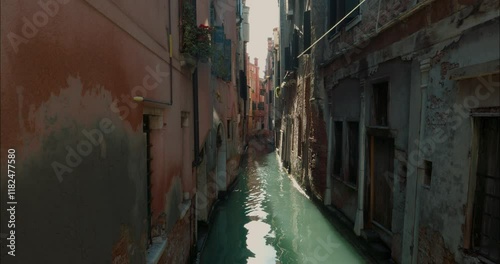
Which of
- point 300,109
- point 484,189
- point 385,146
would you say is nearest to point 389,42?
point 385,146

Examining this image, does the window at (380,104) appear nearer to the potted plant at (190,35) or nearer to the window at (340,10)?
the window at (340,10)

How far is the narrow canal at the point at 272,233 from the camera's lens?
659 centimetres

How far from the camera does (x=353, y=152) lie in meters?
7.58

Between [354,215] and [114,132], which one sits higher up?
[114,132]

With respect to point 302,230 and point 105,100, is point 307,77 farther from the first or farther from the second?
point 105,100

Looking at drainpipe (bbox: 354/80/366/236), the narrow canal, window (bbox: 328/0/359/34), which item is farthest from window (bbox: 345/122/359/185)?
window (bbox: 328/0/359/34)

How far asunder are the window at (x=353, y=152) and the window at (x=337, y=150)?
655 millimetres

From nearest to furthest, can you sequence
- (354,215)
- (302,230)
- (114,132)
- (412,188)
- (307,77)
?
(114,132) → (412,188) → (354,215) → (302,230) → (307,77)

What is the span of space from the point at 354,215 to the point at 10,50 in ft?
22.8

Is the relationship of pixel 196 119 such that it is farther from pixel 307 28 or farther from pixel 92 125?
pixel 307 28

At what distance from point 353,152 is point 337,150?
107cm

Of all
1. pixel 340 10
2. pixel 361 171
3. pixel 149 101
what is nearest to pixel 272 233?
pixel 361 171

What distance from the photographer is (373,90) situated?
247 inches

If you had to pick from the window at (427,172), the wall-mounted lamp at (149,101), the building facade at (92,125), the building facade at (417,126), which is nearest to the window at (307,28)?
the building facade at (417,126)
